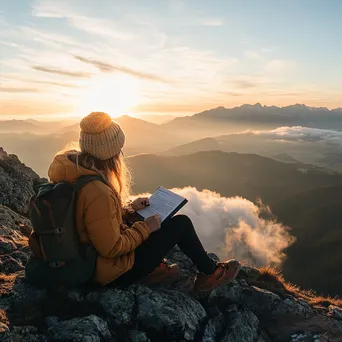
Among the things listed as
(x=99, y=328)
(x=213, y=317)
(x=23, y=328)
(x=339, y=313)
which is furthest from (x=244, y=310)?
(x=23, y=328)

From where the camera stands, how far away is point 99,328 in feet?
23.0

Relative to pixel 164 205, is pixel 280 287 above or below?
below

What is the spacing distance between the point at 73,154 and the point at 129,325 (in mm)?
4005

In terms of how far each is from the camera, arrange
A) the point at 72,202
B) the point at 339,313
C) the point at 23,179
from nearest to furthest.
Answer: the point at 72,202
the point at 339,313
the point at 23,179

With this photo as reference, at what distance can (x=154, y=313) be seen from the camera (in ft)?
26.0

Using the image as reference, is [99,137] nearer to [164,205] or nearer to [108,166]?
[108,166]

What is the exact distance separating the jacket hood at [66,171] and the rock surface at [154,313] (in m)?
2.82

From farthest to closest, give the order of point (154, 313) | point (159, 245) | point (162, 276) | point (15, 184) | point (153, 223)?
point (15, 184) → point (162, 276) → point (159, 245) → point (154, 313) → point (153, 223)

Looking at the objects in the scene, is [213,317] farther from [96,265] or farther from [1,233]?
[1,233]

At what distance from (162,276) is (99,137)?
4364mm

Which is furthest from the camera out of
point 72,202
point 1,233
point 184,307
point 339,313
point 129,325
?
point 1,233

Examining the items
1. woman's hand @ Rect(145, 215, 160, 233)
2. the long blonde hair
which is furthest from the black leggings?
the long blonde hair

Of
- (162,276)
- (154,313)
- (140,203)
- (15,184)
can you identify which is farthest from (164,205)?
(15,184)

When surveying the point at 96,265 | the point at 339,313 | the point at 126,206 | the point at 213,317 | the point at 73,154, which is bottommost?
the point at 339,313
